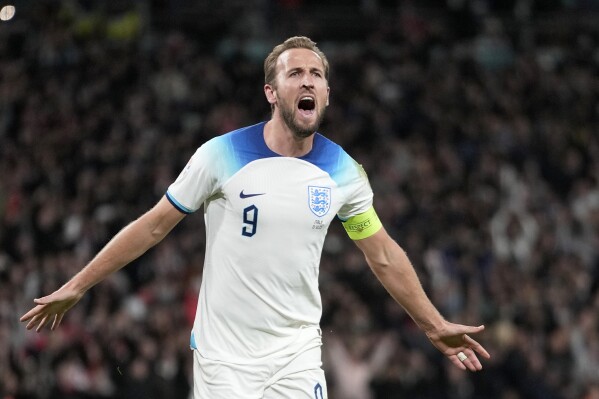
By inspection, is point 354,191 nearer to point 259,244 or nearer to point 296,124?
point 296,124

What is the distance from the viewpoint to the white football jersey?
5.71 metres

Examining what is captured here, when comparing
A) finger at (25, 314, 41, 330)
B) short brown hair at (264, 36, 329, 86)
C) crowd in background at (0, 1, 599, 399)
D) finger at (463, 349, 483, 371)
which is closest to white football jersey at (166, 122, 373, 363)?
short brown hair at (264, 36, 329, 86)

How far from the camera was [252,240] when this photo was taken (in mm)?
5711

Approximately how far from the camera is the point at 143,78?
17703mm

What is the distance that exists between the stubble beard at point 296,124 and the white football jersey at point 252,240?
0.53 feet

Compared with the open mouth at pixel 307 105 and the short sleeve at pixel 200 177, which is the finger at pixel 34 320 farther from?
the open mouth at pixel 307 105

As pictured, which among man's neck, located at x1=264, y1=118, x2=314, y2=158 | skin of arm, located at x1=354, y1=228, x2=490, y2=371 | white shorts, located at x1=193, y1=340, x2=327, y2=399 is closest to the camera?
white shorts, located at x1=193, y1=340, x2=327, y2=399

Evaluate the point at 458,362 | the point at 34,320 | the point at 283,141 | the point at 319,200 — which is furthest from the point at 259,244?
the point at 458,362

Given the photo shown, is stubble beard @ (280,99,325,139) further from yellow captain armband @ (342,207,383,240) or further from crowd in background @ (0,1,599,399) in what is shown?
crowd in background @ (0,1,599,399)

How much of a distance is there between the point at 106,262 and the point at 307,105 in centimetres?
128

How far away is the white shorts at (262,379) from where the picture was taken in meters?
5.63

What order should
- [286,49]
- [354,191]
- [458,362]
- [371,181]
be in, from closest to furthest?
[286,49] < [354,191] < [458,362] < [371,181]

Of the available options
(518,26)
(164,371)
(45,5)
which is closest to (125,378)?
(164,371)

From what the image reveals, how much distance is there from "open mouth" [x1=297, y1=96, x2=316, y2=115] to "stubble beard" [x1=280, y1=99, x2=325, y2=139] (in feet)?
0.13
